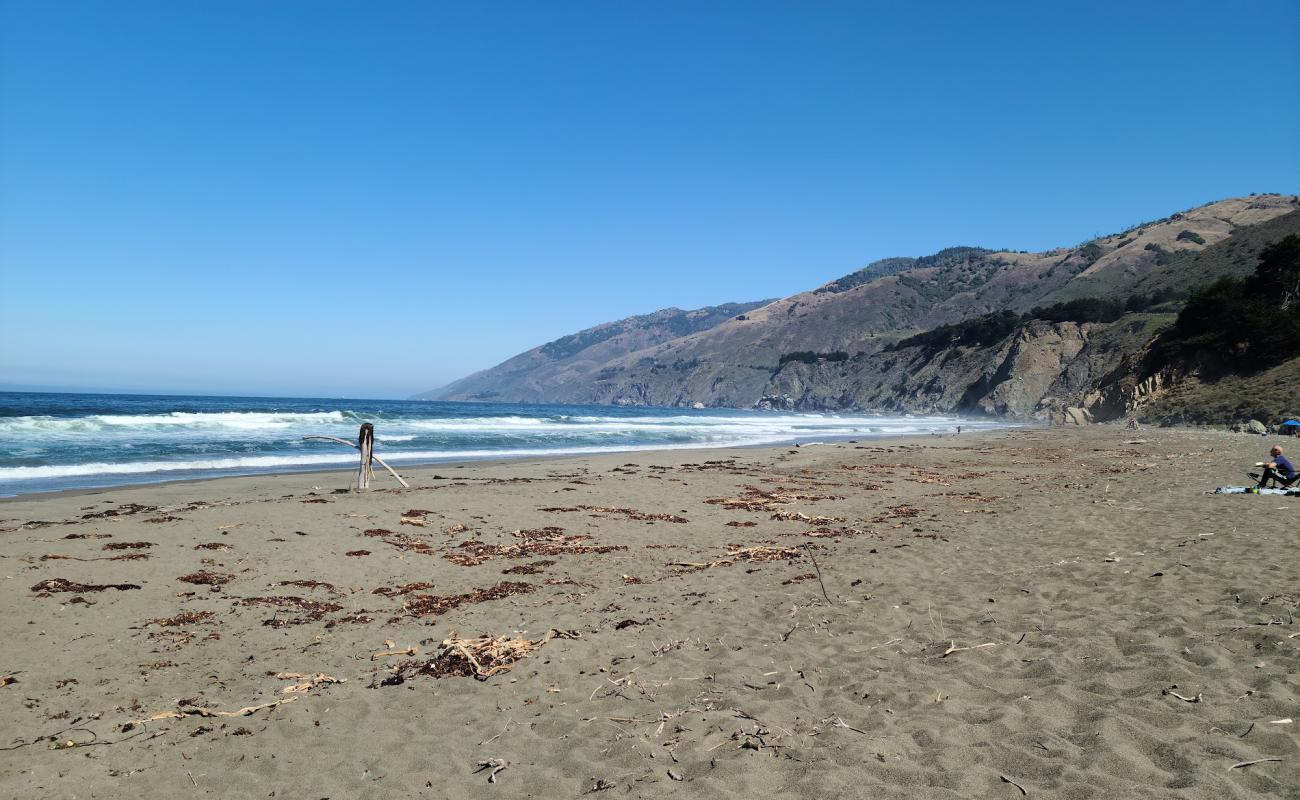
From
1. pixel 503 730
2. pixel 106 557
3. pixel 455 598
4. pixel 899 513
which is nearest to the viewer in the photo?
pixel 503 730

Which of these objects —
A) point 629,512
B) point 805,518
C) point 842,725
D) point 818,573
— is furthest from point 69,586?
point 805,518

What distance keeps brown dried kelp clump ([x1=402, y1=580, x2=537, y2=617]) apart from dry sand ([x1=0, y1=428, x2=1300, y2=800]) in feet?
0.12

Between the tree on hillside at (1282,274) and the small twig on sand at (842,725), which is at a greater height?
the tree on hillside at (1282,274)

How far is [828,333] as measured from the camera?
17862 cm

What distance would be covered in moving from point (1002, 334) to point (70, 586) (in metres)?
92.3

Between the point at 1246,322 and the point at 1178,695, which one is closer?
the point at 1178,695

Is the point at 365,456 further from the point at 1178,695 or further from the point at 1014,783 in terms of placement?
the point at 1178,695

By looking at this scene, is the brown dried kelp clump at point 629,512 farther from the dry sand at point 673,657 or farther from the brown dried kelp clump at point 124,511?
the brown dried kelp clump at point 124,511

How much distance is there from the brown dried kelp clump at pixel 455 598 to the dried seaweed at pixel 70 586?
2.91 m

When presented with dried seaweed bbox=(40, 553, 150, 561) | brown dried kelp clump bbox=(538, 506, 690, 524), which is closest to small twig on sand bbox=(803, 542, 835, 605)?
brown dried kelp clump bbox=(538, 506, 690, 524)

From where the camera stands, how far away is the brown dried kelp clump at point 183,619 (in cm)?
569

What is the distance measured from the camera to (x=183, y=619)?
580cm

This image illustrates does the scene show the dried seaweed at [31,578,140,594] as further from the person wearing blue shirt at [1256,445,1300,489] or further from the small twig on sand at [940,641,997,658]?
the person wearing blue shirt at [1256,445,1300,489]

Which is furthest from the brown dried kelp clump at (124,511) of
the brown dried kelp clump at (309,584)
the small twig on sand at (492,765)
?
the small twig on sand at (492,765)
